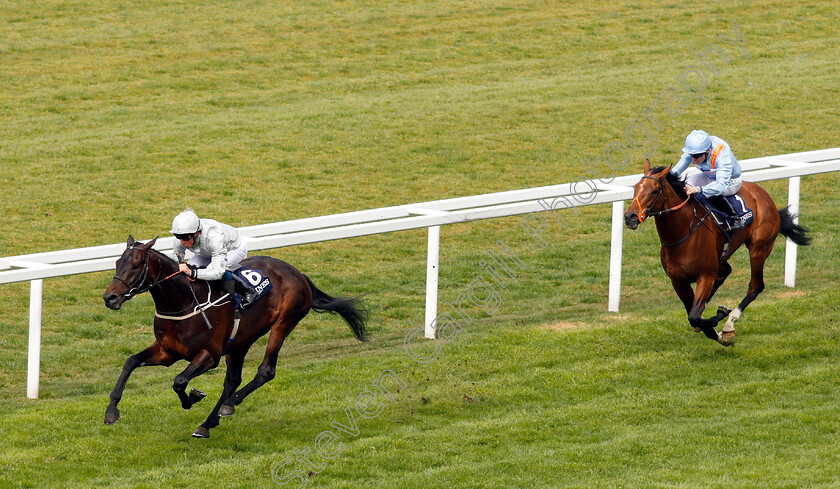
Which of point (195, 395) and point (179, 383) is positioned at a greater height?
point (179, 383)

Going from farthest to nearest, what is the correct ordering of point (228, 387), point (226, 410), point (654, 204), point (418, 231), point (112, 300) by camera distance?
point (418, 231) → point (654, 204) → point (228, 387) → point (226, 410) → point (112, 300)

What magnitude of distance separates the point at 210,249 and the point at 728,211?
12.5 feet

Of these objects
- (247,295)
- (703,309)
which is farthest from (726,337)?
(247,295)

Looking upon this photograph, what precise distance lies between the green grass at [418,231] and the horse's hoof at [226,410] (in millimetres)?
102

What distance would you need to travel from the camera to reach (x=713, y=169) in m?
8.41

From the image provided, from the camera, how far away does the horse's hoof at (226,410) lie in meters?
7.06

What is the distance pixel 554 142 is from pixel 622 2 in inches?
309

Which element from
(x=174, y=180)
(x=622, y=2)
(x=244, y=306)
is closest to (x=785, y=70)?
(x=622, y=2)

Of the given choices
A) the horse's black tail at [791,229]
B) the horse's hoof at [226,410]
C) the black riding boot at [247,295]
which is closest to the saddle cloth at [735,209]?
the horse's black tail at [791,229]

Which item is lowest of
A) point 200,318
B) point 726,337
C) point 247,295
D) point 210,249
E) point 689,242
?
point 726,337

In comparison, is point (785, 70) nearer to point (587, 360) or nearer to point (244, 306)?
point (587, 360)

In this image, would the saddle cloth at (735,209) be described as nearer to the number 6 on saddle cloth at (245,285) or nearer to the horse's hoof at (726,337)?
the horse's hoof at (726,337)

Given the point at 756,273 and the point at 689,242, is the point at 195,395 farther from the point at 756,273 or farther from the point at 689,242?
the point at 756,273

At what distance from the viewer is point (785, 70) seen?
18.8 metres
